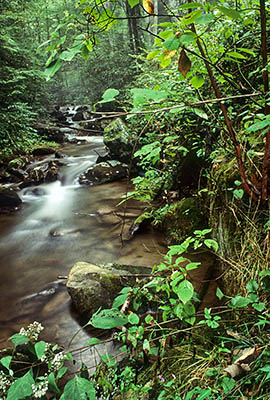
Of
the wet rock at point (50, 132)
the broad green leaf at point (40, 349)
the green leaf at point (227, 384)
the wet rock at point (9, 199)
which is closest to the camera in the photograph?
the broad green leaf at point (40, 349)

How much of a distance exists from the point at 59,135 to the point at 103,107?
13.3 feet

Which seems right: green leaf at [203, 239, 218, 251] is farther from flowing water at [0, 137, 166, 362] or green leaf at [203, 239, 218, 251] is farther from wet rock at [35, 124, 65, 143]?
wet rock at [35, 124, 65, 143]

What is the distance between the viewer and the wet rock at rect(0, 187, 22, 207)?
21.4 ft

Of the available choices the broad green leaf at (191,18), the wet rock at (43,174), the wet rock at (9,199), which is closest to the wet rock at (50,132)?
the wet rock at (43,174)

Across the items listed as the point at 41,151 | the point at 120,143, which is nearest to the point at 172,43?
the point at 120,143

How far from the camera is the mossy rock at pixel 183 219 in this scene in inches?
143

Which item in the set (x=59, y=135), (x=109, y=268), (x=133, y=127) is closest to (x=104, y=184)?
(x=133, y=127)

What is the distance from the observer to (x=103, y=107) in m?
15.9

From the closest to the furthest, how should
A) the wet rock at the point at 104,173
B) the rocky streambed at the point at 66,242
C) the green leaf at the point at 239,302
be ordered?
the green leaf at the point at 239,302, the rocky streambed at the point at 66,242, the wet rock at the point at 104,173

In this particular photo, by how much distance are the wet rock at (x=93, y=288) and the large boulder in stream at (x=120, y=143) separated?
229 inches

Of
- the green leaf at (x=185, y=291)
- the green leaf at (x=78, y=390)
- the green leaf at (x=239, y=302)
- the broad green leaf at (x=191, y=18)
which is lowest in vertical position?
the green leaf at (x=239, y=302)

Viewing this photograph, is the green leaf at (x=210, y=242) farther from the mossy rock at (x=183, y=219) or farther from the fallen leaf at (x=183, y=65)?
the mossy rock at (x=183, y=219)

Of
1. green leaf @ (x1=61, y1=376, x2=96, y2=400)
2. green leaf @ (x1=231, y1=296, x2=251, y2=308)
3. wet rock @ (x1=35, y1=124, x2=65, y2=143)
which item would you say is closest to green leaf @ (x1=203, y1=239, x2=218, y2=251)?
green leaf @ (x1=231, y1=296, x2=251, y2=308)

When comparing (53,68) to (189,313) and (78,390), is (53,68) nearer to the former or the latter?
(78,390)
